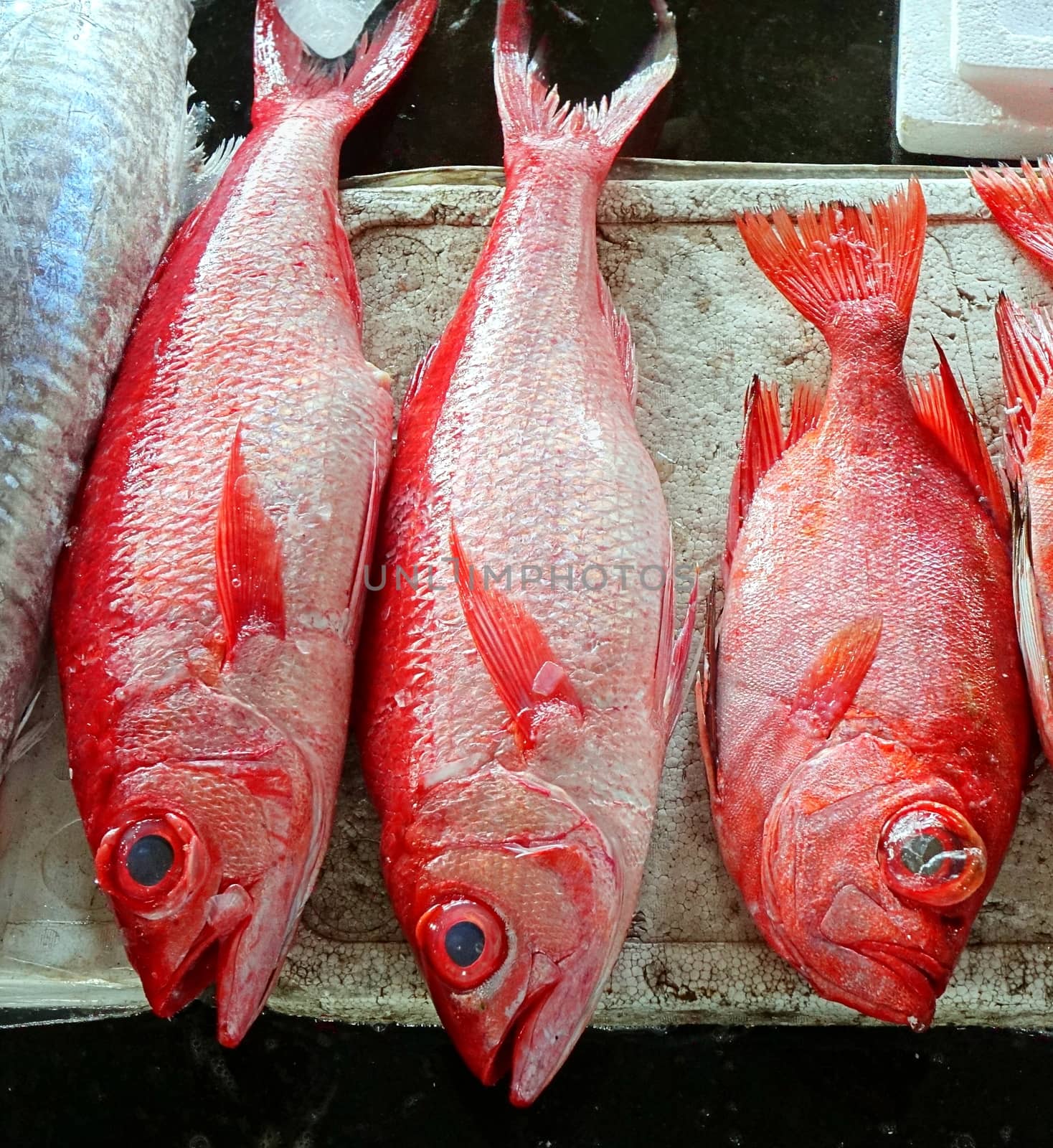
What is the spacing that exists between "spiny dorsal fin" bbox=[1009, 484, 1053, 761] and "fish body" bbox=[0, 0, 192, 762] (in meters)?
1.43

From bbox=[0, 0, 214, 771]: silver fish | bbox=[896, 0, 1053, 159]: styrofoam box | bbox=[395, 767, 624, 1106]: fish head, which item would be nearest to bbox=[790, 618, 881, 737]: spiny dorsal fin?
bbox=[395, 767, 624, 1106]: fish head

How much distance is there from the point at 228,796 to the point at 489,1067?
0.47m

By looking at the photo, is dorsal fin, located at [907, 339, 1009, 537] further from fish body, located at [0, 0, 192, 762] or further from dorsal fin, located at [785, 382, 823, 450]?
fish body, located at [0, 0, 192, 762]

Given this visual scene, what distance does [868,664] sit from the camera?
1490mm

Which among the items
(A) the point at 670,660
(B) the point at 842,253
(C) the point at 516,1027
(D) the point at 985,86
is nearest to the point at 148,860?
(C) the point at 516,1027

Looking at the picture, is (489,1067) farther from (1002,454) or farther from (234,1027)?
(1002,454)

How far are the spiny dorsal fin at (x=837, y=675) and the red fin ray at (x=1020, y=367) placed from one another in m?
0.42

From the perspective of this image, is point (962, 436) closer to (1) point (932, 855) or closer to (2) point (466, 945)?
(1) point (932, 855)

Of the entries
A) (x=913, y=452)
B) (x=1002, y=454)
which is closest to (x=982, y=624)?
(x=913, y=452)

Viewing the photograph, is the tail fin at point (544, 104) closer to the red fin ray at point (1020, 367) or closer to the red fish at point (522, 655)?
the red fish at point (522, 655)

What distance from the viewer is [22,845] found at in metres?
1.76

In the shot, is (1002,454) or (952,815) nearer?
(952,815)

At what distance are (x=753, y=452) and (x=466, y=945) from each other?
908 mm

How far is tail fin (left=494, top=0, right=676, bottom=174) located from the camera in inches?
79.1
